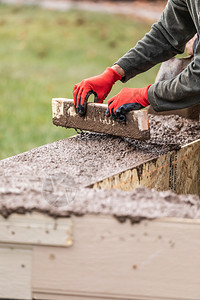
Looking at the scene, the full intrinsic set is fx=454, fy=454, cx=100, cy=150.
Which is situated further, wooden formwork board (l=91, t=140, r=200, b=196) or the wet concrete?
wooden formwork board (l=91, t=140, r=200, b=196)

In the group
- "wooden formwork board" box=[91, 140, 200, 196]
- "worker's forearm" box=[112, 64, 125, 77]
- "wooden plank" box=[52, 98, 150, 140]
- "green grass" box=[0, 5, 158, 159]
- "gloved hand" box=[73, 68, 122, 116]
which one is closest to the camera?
"wooden formwork board" box=[91, 140, 200, 196]

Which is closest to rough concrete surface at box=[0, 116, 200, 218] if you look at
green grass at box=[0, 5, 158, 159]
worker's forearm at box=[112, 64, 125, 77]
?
worker's forearm at box=[112, 64, 125, 77]

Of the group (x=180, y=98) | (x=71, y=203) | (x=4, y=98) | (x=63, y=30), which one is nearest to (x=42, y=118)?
(x=4, y=98)

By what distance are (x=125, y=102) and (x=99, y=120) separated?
0.21m

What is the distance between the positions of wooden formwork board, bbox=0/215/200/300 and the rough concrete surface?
0.06 m

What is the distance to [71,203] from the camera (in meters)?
1.67

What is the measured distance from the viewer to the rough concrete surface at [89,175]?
1634mm

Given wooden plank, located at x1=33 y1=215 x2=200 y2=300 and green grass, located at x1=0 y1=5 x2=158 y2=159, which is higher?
green grass, located at x1=0 y1=5 x2=158 y2=159

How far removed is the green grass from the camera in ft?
19.7

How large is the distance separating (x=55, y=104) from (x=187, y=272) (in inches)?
61.2

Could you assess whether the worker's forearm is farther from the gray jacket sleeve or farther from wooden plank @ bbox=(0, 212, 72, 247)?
wooden plank @ bbox=(0, 212, 72, 247)

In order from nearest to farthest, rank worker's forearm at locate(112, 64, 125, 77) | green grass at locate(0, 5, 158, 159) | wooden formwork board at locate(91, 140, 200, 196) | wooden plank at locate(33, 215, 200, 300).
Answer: wooden plank at locate(33, 215, 200, 300), wooden formwork board at locate(91, 140, 200, 196), worker's forearm at locate(112, 64, 125, 77), green grass at locate(0, 5, 158, 159)

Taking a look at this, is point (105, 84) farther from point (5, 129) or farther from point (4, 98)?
point (4, 98)

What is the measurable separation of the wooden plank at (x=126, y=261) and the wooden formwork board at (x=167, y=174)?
0.42 meters
